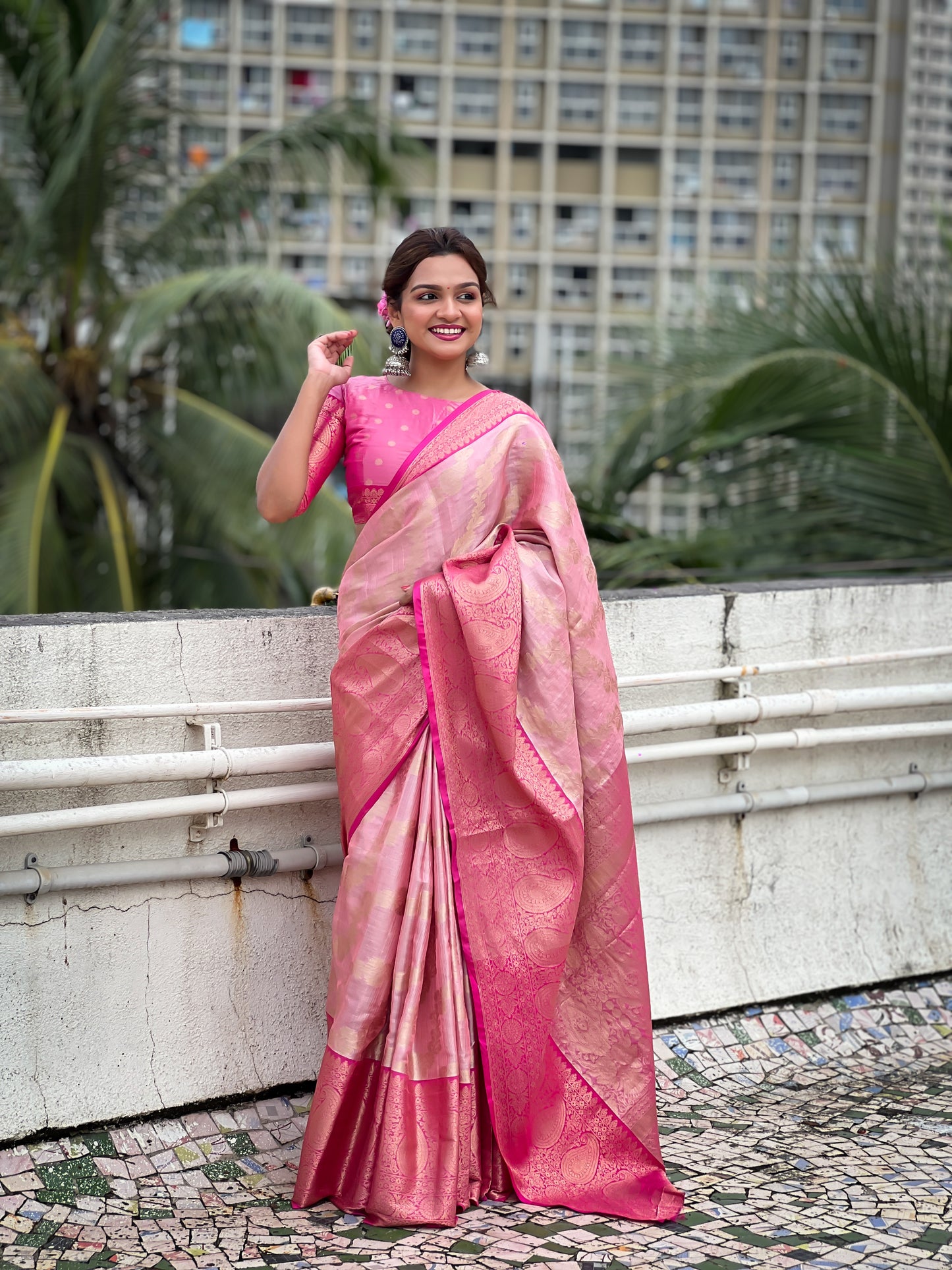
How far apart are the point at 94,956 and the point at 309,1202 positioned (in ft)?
1.90

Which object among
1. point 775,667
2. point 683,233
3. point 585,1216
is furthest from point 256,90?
point 585,1216

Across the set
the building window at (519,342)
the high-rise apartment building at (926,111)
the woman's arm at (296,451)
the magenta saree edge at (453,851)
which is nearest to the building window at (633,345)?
the woman's arm at (296,451)

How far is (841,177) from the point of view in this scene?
78.9ft

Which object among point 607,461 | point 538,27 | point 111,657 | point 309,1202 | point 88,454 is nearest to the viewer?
point 309,1202

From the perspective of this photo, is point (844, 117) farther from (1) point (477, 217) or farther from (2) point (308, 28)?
(2) point (308, 28)

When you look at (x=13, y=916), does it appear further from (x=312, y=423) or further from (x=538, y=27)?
(x=538, y=27)

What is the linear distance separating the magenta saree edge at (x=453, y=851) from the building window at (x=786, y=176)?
22979 millimetres

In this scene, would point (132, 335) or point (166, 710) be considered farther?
point (132, 335)

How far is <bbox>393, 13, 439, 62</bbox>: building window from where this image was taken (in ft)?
76.6

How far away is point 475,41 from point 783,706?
72.2 feet

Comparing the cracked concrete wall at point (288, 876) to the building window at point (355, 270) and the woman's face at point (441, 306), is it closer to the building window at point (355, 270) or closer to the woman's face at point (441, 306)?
the woman's face at point (441, 306)

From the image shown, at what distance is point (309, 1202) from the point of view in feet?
8.53

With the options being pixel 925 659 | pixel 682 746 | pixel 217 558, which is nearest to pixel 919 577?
pixel 925 659

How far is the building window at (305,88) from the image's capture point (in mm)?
22875
